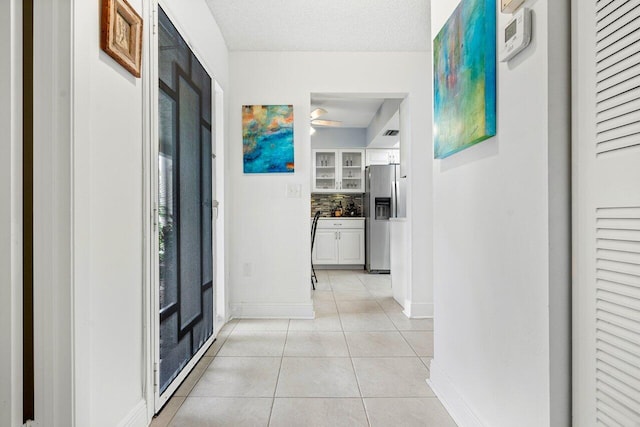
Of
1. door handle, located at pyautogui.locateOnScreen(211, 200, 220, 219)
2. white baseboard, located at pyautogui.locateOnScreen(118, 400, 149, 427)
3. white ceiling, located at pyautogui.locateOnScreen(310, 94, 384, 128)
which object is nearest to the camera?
white baseboard, located at pyautogui.locateOnScreen(118, 400, 149, 427)

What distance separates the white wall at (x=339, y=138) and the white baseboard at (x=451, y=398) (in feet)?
17.0

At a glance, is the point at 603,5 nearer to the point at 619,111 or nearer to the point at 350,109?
the point at 619,111

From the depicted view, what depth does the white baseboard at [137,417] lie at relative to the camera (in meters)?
1.48

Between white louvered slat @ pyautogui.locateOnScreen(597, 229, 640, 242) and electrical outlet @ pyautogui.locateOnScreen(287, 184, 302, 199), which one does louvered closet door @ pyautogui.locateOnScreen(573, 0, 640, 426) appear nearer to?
white louvered slat @ pyautogui.locateOnScreen(597, 229, 640, 242)

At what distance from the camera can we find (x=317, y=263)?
20.9 feet

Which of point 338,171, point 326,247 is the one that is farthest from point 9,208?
point 338,171

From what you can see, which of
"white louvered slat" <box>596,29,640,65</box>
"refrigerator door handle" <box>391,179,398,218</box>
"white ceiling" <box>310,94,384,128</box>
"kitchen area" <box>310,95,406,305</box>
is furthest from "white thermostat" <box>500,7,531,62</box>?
"refrigerator door handle" <box>391,179,398,218</box>

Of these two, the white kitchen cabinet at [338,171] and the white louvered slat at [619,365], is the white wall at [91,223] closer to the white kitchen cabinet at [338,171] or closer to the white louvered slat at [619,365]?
the white louvered slat at [619,365]

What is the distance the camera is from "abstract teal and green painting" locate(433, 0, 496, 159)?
4.43ft

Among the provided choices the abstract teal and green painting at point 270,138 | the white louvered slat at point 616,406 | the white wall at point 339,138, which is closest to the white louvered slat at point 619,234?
the white louvered slat at point 616,406

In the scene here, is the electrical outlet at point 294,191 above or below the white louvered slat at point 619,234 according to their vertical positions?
above

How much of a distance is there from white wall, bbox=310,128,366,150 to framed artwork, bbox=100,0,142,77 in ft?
17.5

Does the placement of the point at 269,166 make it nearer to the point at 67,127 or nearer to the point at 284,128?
the point at 284,128

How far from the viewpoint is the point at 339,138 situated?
6809mm
